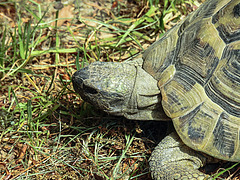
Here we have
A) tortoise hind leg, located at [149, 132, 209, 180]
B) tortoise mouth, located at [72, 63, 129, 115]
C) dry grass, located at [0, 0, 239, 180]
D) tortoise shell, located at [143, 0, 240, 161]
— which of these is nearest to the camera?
tortoise shell, located at [143, 0, 240, 161]

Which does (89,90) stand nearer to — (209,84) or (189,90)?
(189,90)

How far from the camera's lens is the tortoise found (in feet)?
8.65

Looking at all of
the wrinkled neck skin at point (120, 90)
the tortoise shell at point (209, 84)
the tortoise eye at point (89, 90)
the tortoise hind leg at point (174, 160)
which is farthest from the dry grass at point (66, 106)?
the tortoise shell at point (209, 84)

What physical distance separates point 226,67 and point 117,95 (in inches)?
39.6

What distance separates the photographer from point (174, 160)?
280 cm

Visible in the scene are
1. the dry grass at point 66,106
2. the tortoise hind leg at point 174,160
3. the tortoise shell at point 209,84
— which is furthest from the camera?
the dry grass at point 66,106

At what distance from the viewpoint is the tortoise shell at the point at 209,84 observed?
8.61 ft

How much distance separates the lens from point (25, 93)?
384 cm

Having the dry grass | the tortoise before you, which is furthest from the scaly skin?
the dry grass

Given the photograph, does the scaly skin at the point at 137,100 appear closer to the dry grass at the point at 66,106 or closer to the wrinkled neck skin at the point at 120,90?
the wrinkled neck skin at the point at 120,90

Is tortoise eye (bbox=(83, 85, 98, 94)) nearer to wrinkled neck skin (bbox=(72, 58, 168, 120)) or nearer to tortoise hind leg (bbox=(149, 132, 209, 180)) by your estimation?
wrinkled neck skin (bbox=(72, 58, 168, 120))

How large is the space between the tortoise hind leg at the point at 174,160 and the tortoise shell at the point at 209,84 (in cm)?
18

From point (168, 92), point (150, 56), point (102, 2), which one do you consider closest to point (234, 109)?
point (168, 92)

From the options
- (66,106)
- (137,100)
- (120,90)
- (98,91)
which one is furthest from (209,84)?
(66,106)
